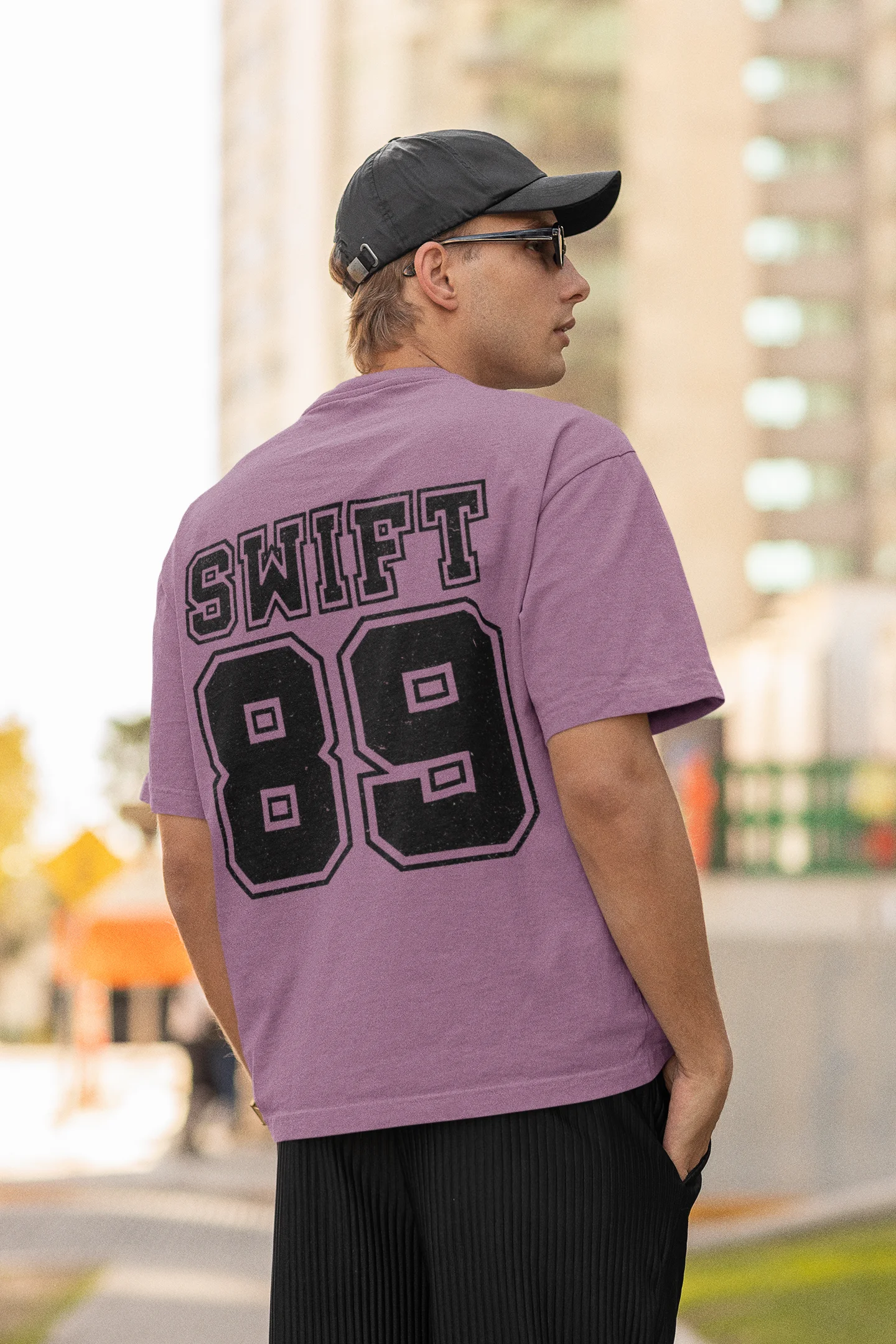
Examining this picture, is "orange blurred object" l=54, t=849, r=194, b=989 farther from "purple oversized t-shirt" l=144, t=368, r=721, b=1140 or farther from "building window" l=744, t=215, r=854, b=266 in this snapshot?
"building window" l=744, t=215, r=854, b=266

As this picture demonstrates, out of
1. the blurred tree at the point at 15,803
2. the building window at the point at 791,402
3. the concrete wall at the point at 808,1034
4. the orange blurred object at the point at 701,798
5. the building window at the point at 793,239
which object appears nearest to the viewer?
the concrete wall at the point at 808,1034

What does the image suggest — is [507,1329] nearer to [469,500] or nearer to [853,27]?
[469,500]

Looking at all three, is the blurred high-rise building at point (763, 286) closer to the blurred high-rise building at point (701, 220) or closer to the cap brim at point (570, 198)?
the blurred high-rise building at point (701, 220)

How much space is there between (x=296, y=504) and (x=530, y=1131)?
2.40 ft

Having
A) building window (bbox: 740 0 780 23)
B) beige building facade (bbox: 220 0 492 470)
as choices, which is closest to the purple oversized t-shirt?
beige building facade (bbox: 220 0 492 470)

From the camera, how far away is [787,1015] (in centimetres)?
1387

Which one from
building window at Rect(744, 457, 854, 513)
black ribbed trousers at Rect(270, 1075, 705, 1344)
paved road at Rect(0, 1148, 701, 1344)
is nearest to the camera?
black ribbed trousers at Rect(270, 1075, 705, 1344)

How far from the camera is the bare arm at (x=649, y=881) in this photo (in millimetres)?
1851

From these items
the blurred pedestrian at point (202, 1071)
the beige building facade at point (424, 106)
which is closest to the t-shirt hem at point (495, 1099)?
the blurred pedestrian at point (202, 1071)

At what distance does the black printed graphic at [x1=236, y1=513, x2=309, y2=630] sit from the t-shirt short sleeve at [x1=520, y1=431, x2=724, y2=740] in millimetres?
281

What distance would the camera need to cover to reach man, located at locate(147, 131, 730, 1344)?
1860 mm

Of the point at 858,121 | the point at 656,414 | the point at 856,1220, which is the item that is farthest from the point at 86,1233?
the point at 858,121

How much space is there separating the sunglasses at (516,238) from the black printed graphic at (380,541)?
323 mm

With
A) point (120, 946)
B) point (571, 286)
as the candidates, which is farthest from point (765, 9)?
point (571, 286)
